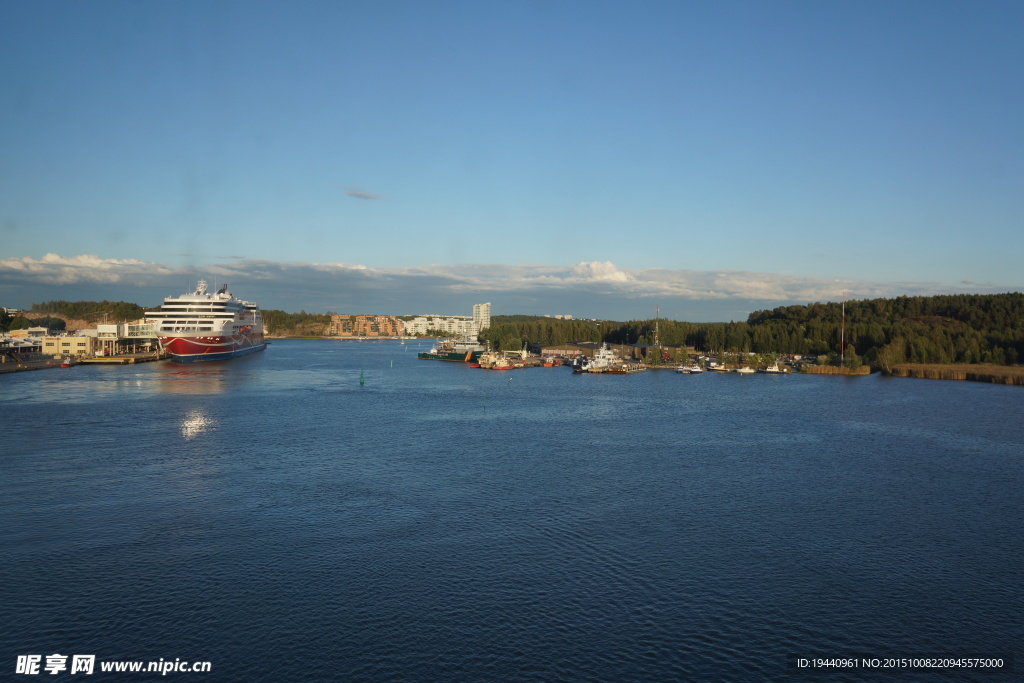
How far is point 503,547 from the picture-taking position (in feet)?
45.0

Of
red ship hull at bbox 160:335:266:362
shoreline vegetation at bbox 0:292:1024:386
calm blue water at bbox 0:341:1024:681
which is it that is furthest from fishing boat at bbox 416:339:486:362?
calm blue water at bbox 0:341:1024:681

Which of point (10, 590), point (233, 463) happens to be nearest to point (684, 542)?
point (10, 590)

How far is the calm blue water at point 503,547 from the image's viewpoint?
9898 millimetres

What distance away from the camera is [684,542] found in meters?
14.1

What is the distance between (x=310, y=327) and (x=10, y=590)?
617ft

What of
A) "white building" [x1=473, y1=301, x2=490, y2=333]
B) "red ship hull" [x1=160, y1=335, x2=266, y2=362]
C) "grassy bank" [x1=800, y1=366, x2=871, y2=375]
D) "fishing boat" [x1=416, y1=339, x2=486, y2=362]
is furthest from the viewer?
"white building" [x1=473, y1=301, x2=490, y2=333]

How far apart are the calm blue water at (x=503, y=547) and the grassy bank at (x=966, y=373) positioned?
1169 inches

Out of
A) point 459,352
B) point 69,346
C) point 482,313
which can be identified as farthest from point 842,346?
point 482,313

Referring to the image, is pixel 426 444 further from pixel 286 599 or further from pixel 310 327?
pixel 310 327

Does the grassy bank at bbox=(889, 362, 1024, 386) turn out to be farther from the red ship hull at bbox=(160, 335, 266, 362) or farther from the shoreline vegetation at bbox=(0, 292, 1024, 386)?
the red ship hull at bbox=(160, 335, 266, 362)

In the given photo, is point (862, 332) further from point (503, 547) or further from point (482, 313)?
point (482, 313)

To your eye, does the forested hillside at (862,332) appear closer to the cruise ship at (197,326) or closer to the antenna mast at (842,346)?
the antenna mast at (842,346)

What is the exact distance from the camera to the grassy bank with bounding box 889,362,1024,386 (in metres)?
52.0

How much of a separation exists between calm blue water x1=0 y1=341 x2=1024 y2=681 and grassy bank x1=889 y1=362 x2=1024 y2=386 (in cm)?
2969
